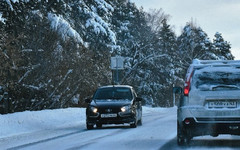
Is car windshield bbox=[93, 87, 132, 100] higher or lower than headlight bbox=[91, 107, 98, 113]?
higher

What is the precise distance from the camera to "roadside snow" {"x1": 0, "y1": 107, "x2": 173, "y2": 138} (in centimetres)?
1922

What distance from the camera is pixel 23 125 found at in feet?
67.3

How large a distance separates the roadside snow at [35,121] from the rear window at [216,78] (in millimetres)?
7119

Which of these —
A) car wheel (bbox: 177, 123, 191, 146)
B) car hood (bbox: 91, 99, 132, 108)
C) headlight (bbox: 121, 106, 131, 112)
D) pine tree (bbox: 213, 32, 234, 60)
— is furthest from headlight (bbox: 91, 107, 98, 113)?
pine tree (bbox: 213, 32, 234, 60)

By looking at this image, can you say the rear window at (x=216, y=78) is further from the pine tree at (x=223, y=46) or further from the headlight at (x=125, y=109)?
the pine tree at (x=223, y=46)

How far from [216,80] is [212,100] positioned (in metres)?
0.42

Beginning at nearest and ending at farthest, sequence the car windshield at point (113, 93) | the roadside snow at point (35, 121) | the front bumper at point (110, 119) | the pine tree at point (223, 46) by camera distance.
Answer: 1. the roadside snow at point (35, 121)
2. the front bumper at point (110, 119)
3. the car windshield at point (113, 93)
4. the pine tree at point (223, 46)

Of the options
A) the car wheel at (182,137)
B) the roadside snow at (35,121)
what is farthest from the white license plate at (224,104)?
the roadside snow at (35,121)

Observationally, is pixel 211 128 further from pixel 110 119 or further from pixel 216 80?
pixel 110 119

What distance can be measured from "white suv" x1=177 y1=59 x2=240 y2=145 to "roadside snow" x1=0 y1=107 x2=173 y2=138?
6895mm

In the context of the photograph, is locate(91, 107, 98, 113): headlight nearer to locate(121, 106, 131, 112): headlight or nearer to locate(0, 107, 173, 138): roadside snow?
locate(121, 106, 131, 112): headlight

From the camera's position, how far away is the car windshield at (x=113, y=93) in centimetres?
2131

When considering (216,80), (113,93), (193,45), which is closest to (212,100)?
(216,80)

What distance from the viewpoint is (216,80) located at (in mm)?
12359
